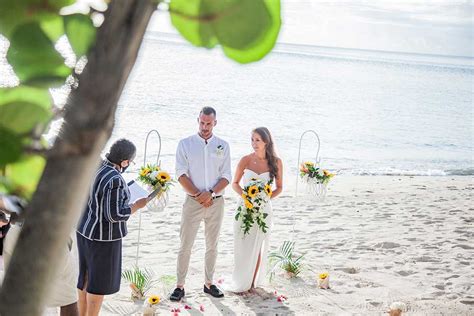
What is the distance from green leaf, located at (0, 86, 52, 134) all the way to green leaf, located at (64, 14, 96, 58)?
3 centimetres

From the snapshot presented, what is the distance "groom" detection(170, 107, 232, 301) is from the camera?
5.28 m

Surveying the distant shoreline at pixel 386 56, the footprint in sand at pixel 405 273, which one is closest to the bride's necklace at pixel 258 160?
the footprint in sand at pixel 405 273

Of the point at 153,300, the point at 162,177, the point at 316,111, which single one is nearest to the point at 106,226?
the point at 153,300

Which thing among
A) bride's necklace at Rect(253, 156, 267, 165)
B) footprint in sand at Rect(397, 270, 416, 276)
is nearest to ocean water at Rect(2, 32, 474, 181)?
bride's necklace at Rect(253, 156, 267, 165)

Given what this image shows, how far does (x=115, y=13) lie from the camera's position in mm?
293

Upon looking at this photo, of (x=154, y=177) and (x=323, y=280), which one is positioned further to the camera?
(x=323, y=280)

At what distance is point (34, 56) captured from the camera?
1.06 ft

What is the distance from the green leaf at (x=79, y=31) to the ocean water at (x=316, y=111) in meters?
0.03

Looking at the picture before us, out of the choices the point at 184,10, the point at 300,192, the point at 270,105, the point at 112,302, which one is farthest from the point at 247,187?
the point at 270,105

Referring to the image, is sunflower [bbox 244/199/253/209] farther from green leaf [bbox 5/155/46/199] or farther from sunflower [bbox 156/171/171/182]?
green leaf [bbox 5/155/46/199]

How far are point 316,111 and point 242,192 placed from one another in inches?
1062

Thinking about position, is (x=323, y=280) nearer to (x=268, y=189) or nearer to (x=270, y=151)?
(x=268, y=189)

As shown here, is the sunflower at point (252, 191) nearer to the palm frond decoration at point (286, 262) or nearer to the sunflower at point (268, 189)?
the sunflower at point (268, 189)

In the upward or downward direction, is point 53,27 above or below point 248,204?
above
